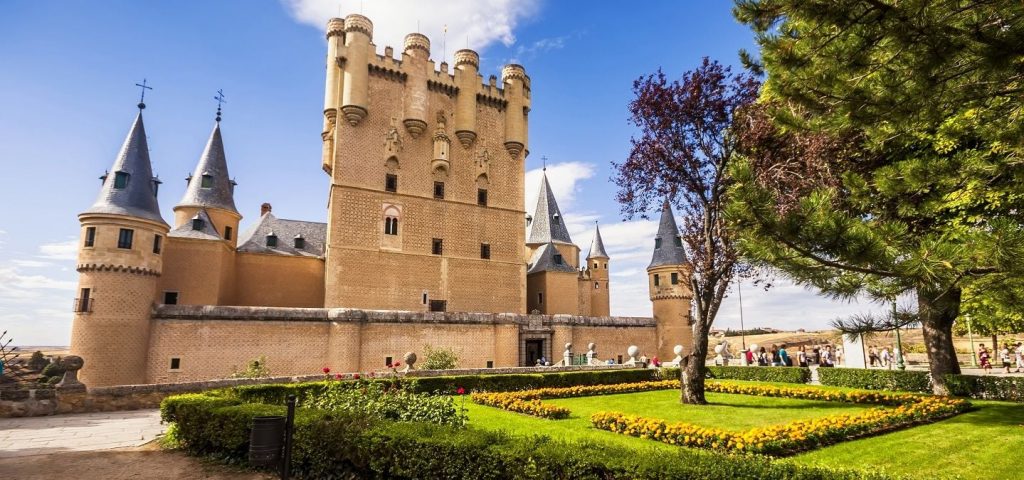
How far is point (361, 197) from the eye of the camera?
2938 cm

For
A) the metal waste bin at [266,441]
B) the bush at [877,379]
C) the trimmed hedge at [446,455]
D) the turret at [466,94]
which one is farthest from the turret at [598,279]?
the metal waste bin at [266,441]

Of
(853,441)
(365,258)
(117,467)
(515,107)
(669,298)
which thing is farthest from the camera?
(515,107)

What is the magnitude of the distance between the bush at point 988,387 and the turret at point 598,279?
2574 centimetres

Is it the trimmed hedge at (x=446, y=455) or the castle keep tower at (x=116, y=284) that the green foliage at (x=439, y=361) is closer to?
the castle keep tower at (x=116, y=284)

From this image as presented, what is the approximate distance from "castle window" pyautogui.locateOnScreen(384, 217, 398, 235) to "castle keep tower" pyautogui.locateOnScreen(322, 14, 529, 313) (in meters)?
0.08

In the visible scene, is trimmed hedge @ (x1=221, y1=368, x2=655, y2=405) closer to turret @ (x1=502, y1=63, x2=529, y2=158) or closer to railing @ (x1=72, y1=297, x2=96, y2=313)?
railing @ (x1=72, y1=297, x2=96, y2=313)

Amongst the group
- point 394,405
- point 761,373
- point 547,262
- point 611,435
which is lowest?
point 611,435

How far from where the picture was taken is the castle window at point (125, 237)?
69.6 ft

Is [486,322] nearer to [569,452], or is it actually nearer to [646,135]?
[646,135]

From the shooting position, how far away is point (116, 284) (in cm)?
2088

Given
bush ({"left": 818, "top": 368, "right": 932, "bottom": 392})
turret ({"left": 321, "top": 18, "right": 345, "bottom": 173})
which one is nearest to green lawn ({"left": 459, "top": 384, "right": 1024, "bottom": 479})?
bush ({"left": 818, "top": 368, "right": 932, "bottom": 392})

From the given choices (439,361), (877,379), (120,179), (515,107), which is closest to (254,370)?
(439,361)

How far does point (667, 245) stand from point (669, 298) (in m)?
3.83

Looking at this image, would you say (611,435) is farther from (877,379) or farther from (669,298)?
(669,298)
